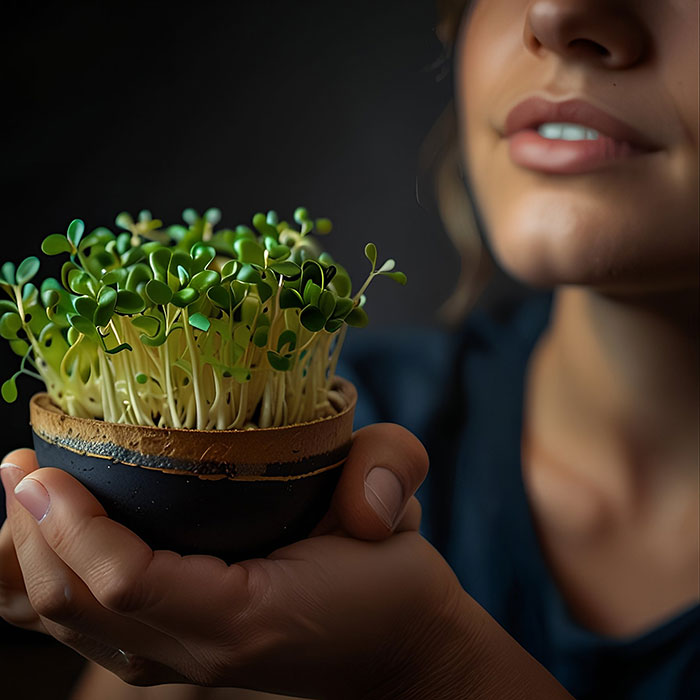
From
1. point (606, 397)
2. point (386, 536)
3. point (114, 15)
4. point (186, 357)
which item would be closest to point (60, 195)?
point (114, 15)

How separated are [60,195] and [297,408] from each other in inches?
22.1

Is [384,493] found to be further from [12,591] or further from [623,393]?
[623,393]

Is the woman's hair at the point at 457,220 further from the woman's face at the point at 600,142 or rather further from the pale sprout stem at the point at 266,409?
the pale sprout stem at the point at 266,409

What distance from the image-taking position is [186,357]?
1.81 ft

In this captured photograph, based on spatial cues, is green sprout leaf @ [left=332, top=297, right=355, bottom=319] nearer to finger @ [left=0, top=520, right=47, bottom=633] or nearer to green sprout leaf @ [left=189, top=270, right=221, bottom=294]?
green sprout leaf @ [left=189, top=270, right=221, bottom=294]

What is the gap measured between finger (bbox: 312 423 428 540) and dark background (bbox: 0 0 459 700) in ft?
1.48

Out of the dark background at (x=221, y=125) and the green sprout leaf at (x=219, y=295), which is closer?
the green sprout leaf at (x=219, y=295)

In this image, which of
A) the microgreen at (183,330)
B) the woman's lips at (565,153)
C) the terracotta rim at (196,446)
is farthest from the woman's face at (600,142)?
the terracotta rim at (196,446)

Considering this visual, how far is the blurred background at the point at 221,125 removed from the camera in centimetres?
89

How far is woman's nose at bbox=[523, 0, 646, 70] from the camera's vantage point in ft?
2.14

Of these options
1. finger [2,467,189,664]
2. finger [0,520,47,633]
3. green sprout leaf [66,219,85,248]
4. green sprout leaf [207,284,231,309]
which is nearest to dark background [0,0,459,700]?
finger [0,520,47,633]

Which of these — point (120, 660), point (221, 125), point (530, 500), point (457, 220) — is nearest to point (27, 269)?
point (120, 660)

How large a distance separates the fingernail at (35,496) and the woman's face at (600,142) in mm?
515

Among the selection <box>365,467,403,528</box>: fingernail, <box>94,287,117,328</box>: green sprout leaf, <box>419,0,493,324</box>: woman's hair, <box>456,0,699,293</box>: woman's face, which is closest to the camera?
<box>94,287,117,328</box>: green sprout leaf
